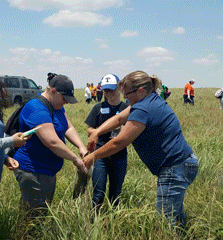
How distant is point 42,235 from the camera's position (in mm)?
2631

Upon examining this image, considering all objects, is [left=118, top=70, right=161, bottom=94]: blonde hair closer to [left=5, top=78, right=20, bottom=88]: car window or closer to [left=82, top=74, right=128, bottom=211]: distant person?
[left=82, top=74, right=128, bottom=211]: distant person

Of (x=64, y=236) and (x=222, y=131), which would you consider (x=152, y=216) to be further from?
(x=222, y=131)

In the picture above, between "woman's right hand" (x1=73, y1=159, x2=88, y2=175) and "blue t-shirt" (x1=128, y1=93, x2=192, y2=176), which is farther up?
"blue t-shirt" (x1=128, y1=93, x2=192, y2=176)

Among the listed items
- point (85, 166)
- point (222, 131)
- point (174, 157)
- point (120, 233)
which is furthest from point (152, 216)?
point (222, 131)

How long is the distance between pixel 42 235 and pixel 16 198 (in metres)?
0.87

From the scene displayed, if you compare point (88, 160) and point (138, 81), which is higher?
point (138, 81)

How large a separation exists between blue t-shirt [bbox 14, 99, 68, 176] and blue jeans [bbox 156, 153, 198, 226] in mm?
992

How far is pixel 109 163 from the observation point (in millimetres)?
3311

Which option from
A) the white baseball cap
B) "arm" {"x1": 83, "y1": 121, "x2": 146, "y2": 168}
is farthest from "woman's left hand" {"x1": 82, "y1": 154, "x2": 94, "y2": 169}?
the white baseball cap

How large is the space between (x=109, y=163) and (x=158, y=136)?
1036 mm

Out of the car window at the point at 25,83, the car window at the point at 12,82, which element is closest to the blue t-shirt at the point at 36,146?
the car window at the point at 12,82

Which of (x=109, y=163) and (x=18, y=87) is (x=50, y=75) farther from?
(x=18, y=87)

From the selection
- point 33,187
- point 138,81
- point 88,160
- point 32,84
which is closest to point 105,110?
point 88,160

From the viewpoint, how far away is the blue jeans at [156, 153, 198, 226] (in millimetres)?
2504
